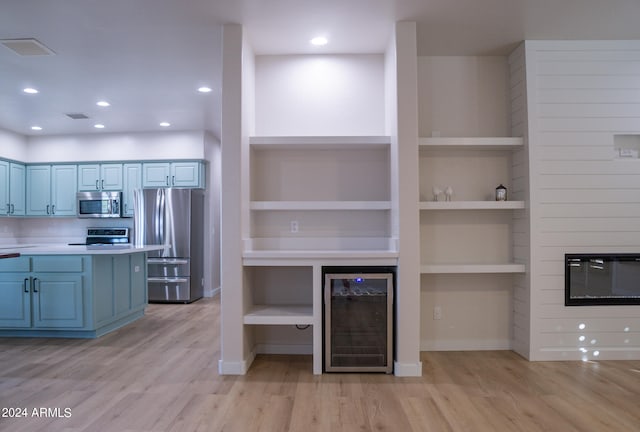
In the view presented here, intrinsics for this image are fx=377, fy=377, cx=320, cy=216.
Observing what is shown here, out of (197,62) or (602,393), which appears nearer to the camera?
(602,393)

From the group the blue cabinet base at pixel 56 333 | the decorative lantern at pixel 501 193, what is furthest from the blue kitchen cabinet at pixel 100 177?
the decorative lantern at pixel 501 193

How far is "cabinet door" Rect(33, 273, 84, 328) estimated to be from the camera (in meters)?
3.81

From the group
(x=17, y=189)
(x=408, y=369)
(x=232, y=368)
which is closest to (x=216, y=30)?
(x=232, y=368)

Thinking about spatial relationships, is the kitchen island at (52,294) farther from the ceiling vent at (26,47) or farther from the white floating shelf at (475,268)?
the white floating shelf at (475,268)

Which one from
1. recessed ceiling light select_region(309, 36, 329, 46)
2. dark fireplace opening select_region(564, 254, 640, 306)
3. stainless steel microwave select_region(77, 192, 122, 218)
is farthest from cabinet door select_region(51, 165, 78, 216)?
dark fireplace opening select_region(564, 254, 640, 306)

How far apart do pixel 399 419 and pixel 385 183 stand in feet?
6.43

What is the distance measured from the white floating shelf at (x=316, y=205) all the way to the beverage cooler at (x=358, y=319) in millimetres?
553

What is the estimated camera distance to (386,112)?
11.3 ft

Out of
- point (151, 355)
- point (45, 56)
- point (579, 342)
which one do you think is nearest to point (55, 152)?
point (45, 56)

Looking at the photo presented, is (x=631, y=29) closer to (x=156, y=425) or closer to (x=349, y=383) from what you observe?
(x=349, y=383)

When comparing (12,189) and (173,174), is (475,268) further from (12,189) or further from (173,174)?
(12,189)

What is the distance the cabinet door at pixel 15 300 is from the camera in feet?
12.6

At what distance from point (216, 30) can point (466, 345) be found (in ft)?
11.4

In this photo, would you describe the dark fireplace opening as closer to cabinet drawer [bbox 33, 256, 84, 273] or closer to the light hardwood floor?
the light hardwood floor
